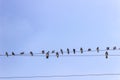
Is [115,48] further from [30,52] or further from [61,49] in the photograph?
[30,52]

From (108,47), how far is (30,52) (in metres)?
8.08

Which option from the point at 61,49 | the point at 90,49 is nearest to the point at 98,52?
the point at 90,49

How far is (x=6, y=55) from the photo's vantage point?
3794 centimetres

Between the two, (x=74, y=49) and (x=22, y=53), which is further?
(x=74, y=49)

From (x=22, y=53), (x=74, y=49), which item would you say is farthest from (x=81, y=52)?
(x=22, y=53)

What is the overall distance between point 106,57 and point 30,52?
7.90 metres

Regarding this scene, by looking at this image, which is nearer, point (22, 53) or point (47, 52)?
point (22, 53)

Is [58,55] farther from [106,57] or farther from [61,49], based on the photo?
[106,57]

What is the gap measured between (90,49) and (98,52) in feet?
3.56

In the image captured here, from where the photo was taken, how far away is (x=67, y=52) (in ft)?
125

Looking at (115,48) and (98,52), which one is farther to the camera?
(115,48)

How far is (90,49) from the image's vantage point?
37.6 meters

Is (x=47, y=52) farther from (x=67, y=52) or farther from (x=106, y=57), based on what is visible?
(x=106, y=57)

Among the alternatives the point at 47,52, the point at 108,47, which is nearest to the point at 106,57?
the point at 108,47
